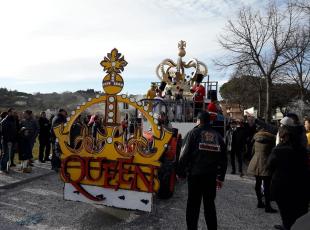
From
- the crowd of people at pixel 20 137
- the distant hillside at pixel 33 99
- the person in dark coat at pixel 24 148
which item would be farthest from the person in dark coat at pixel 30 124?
the distant hillside at pixel 33 99

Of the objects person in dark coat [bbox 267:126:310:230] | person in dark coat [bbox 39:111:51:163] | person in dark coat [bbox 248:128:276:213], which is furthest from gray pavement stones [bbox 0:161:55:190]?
person in dark coat [bbox 267:126:310:230]

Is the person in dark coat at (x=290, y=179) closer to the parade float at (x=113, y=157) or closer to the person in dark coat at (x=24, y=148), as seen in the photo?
the parade float at (x=113, y=157)

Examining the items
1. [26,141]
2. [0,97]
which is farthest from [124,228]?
[0,97]

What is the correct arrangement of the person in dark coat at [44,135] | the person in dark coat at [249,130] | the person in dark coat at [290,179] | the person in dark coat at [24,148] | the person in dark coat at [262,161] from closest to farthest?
the person in dark coat at [290,179] → the person in dark coat at [262,161] → the person in dark coat at [24,148] → the person in dark coat at [249,130] → the person in dark coat at [44,135]

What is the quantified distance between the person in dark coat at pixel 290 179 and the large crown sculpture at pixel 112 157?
1.74 metres

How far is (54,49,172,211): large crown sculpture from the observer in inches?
224

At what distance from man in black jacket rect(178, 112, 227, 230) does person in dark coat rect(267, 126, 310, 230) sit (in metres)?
0.85

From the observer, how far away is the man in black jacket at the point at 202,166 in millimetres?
5125

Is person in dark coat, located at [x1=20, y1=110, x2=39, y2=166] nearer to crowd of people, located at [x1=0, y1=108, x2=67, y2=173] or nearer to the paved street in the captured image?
crowd of people, located at [x1=0, y1=108, x2=67, y2=173]

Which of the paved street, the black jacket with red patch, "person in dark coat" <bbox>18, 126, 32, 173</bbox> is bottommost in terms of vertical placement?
the paved street

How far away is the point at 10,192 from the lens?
7.89m

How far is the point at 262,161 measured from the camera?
6.78 metres

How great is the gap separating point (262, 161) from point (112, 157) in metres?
2.73

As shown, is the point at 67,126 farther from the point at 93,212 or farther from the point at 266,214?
the point at 266,214
